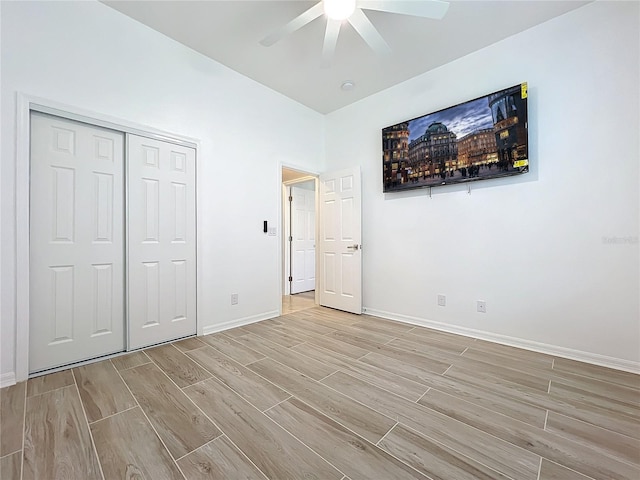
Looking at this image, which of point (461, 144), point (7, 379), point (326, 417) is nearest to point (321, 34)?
point (461, 144)

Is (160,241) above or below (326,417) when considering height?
above

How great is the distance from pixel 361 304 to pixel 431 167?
1.93 meters

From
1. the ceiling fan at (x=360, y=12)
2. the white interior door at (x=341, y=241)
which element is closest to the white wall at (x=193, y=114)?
the white interior door at (x=341, y=241)

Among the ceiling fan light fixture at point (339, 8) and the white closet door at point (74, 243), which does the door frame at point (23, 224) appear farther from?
the ceiling fan light fixture at point (339, 8)

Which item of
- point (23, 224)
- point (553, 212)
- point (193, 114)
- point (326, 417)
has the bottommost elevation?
point (326, 417)

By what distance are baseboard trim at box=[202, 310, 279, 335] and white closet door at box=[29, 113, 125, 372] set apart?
0.78 m

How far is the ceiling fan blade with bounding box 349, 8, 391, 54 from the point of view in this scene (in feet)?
6.37

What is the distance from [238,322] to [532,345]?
9.81 feet

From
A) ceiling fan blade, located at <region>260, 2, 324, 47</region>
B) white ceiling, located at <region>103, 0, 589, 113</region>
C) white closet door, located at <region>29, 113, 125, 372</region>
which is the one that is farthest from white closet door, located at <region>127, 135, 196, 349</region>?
ceiling fan blade, located at <region>260, 2, 324, 47</region>

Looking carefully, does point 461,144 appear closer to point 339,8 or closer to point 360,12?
point 360,12

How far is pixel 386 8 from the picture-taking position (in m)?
1.90

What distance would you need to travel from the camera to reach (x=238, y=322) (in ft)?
10.4

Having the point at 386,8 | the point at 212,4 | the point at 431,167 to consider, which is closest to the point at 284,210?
the point at 431,167

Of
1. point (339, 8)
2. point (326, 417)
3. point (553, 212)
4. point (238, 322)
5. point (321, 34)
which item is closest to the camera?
point (326, 417)
